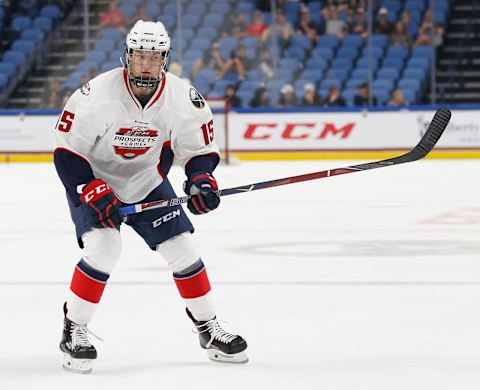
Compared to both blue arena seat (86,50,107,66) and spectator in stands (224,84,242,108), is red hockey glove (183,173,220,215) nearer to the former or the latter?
spectator in stands (224,84,242,108)

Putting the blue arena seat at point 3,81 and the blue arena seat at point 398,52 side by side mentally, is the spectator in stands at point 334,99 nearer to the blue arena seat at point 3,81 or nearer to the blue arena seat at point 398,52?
the blue arena seat at point 398,52

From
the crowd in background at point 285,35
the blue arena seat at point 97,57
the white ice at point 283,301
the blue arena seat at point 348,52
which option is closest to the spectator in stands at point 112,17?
the crowd in background at point 285,35

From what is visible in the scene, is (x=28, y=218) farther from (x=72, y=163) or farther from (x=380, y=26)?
(x=380, y=26)

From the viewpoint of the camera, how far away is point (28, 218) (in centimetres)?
879

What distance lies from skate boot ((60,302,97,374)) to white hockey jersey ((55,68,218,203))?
0.43 m

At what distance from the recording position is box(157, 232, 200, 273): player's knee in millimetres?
3912

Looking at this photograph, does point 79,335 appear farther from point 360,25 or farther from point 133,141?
point 360,25

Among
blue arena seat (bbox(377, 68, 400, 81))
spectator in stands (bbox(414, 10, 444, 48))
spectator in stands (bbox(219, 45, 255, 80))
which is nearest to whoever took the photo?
spectator in stands (bbox(219, 45, 255, 80))

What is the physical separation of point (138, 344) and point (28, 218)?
482 cm

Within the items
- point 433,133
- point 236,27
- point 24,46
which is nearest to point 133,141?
point 433,133

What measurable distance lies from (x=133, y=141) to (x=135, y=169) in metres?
0.12

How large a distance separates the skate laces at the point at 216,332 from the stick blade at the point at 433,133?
0.96 meters

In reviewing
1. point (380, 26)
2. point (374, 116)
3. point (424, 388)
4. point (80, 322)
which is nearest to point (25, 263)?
point (80, 322)

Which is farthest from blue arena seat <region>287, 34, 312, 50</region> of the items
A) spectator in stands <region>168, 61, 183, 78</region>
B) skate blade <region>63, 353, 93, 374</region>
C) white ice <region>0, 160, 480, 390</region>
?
skate blade <region>63, 353, 93, 374</region>
